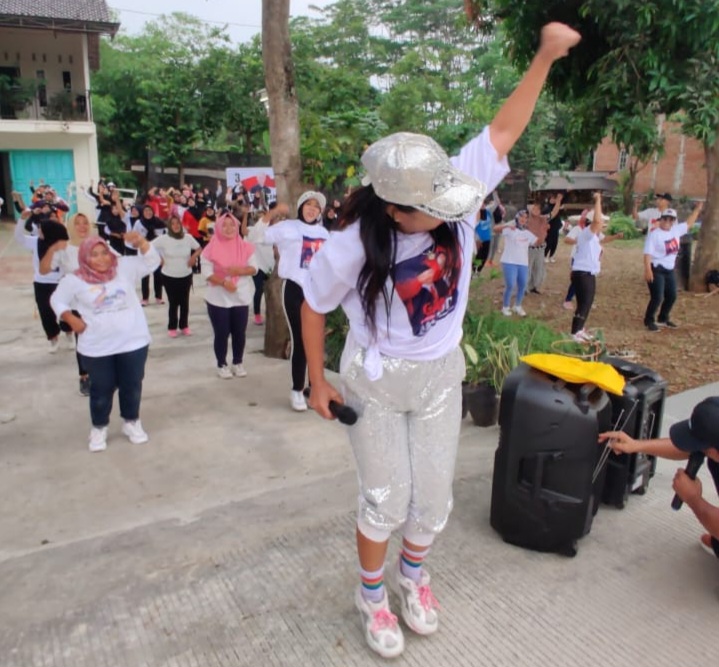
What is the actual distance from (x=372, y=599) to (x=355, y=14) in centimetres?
3397

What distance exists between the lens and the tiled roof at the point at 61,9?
19.0 meters

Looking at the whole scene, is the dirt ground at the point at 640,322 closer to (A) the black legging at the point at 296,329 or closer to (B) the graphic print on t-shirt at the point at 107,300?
(A) the black legging at the point at 296,329

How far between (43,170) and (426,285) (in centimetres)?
2222

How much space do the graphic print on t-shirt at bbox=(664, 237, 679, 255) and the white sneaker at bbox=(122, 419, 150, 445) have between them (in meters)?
6.26

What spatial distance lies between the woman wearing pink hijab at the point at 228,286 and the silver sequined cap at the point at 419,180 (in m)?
3.91

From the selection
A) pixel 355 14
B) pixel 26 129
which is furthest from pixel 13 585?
pixel 355 14

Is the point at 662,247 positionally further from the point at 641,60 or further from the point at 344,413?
the point at 344,413

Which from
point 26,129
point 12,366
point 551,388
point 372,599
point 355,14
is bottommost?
point 12,366

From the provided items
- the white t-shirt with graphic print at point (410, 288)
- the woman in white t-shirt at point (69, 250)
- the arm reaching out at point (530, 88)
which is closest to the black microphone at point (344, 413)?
the white t-shirt with graphic print at point (410, 288)

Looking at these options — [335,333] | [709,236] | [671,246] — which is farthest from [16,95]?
[671,246]

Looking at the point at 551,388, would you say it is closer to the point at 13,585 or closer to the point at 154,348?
the point at 13,585

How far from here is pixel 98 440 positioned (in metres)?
4.34

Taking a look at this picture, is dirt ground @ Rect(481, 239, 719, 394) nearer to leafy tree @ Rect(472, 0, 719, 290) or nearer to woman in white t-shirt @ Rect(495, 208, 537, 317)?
woman in white t-shirt @ Rect(495, 208, 537, 317)

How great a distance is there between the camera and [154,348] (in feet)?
23.1
